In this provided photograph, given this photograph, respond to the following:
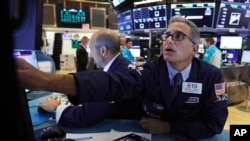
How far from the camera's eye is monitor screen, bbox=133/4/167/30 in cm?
425

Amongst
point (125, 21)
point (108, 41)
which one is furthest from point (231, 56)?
point (108, 41)

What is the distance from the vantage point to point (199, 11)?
4.00 m

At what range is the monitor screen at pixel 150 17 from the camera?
13.9 ft

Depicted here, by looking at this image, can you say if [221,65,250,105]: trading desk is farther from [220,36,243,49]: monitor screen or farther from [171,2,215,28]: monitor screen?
[171,2,215,28]: monitor screen

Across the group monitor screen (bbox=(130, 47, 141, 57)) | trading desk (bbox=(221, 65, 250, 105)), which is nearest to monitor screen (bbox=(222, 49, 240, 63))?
trading desk (bbox=(221, 65, 250, 105))

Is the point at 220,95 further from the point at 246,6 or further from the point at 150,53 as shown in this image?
the point at 246,6

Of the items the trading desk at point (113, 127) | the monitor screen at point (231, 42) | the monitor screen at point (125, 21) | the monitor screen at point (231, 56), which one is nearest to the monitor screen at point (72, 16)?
the monitor screen at point (125, 21)

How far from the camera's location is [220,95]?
132 centimetres

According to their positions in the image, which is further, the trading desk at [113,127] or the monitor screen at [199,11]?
the monitor screen at [199,11]

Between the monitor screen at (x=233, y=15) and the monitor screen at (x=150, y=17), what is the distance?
963mm

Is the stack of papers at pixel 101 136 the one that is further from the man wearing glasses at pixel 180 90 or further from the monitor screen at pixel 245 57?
the monitor screen at pixel 245 57

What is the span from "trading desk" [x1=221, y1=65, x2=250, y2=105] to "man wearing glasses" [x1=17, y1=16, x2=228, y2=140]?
3.65m

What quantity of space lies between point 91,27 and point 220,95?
34.1ft

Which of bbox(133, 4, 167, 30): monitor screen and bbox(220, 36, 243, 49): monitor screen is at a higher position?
bbox(133, 4, 167, 30): monitor screen
